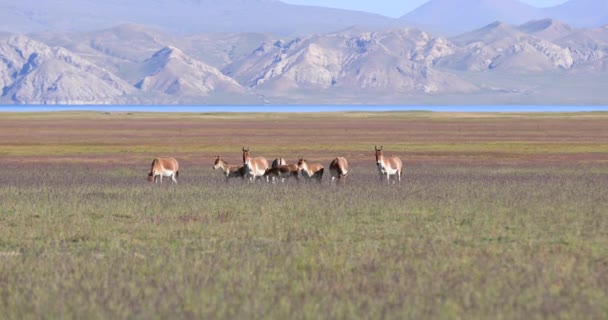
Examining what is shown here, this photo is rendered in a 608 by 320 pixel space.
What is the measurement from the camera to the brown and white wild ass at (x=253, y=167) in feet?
116

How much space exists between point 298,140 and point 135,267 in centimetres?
6002

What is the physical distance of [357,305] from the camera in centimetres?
1438

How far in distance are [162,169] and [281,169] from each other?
3.64m

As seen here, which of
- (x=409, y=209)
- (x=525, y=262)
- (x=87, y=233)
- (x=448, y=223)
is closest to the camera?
(x=525, y=262)

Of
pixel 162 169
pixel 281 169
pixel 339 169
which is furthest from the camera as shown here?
pixel 162 169

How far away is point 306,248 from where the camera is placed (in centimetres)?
1948

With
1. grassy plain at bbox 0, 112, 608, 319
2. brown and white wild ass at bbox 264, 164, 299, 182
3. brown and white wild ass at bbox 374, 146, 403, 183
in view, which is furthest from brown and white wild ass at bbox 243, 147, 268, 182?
brown and white wild ass at bbox 374, 146, 403, 183

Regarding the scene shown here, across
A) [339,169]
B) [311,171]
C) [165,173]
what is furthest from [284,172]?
[165,173]

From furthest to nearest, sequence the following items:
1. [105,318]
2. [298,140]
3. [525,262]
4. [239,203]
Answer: [298,140], [239,203], [525,262], [105,318]

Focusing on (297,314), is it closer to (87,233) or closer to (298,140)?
(87,233)

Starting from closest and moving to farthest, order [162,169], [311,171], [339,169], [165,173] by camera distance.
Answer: [339,169] → [311,171] → [162,169] → [165,173]

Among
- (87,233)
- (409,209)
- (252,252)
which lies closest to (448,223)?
(409,209)

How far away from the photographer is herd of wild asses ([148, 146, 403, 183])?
34906 mm

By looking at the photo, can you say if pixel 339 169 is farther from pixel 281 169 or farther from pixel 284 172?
pixel 281 169
